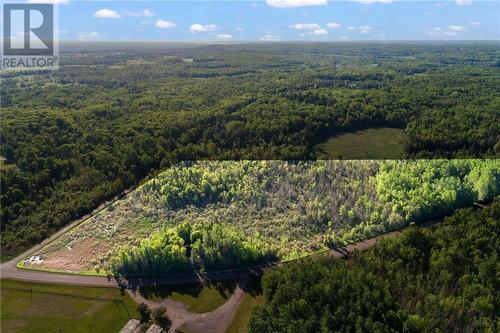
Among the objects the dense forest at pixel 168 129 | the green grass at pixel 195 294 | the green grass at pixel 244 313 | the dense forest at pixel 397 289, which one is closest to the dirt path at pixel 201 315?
the green grass at pixel 244 313

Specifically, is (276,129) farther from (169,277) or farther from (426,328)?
(426,328)

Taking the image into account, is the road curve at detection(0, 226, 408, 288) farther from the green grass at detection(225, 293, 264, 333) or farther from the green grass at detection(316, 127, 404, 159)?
the green grass at detection(316, 127, 404, 159)

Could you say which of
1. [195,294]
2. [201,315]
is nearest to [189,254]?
[195,294]

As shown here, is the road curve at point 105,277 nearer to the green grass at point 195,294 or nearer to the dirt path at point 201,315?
the green grass at point 195,294

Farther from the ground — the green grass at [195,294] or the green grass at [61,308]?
the green grass at [195,294]

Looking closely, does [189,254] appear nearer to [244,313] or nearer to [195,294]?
[195,294]

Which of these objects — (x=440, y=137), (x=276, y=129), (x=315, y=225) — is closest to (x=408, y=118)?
(x=440, y=137)

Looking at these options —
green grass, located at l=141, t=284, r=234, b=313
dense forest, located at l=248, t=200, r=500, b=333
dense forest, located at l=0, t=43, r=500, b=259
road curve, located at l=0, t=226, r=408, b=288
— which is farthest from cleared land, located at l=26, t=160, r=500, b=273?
dense forest, located at l=248, t=200, r=500, b=333
